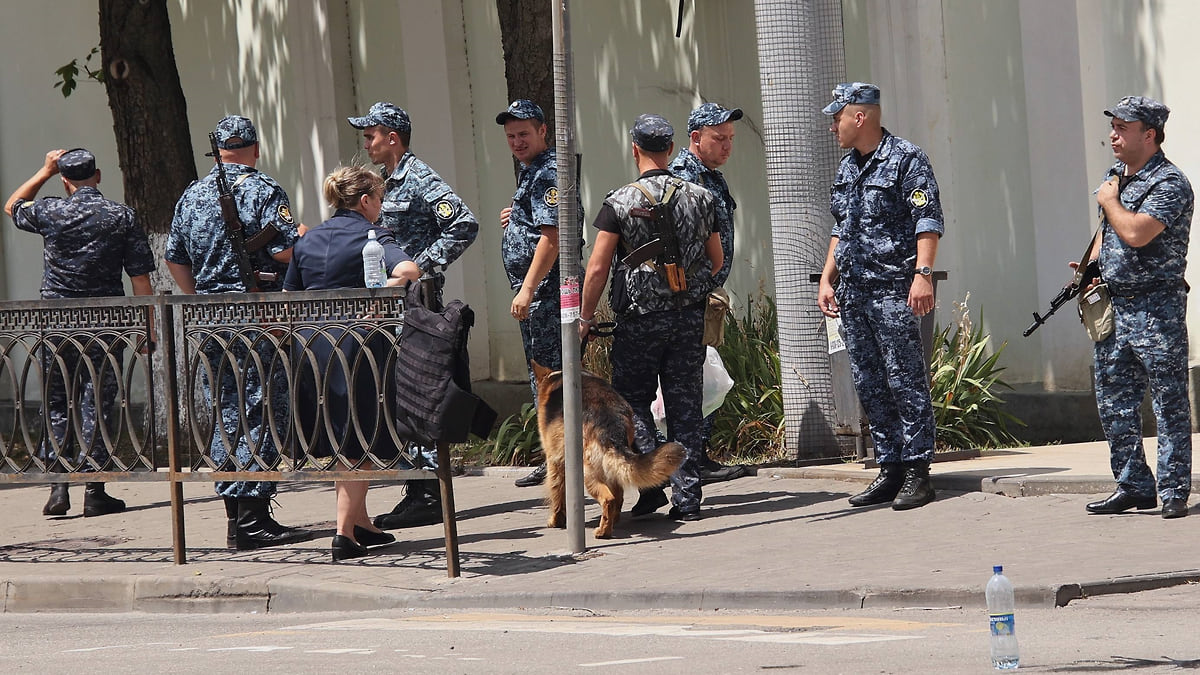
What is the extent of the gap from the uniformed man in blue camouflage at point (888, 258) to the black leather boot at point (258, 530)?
2.93 meters

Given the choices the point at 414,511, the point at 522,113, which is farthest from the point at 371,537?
the point at 522,113

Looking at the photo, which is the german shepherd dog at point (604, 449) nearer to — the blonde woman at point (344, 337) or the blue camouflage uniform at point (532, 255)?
the blue camouflage uniform at point (532, 255)

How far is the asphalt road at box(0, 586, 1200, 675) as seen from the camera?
5.36 metres

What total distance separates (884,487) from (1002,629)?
365cm

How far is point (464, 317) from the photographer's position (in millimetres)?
7398

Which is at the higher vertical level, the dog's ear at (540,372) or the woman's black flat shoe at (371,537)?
the dog's ear at (540,372)

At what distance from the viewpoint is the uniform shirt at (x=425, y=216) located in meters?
8.70

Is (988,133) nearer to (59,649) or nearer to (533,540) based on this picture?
(533,540)

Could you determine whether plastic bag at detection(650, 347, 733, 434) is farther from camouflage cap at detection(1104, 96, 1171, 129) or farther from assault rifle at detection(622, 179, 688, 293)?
camouflage cap at detection(1104, 96, 1171, 129)

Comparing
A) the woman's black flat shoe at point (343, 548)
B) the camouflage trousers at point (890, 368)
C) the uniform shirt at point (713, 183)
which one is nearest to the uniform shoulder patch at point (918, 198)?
the camouflage trousers at point (890, 368)

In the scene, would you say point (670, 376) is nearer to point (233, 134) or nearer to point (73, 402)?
point (233, 134)

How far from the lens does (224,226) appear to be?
880cm

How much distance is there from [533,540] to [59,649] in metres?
2.53

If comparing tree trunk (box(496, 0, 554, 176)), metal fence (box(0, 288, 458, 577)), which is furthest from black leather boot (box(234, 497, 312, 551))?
tree trunk (box(496, 0, 554, 176))
